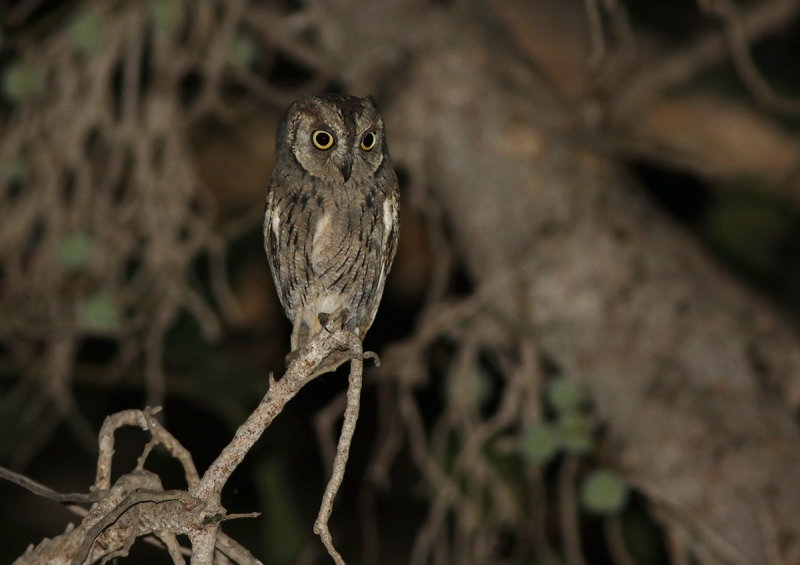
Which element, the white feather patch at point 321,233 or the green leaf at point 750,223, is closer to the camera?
the white feather patch at point 321,233

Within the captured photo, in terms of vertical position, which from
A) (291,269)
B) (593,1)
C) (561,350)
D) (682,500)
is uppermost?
(593,1)

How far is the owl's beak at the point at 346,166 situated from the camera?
2.14m

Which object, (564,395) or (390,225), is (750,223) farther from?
(390,225)

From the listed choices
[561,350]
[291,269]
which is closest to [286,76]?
[561,350]

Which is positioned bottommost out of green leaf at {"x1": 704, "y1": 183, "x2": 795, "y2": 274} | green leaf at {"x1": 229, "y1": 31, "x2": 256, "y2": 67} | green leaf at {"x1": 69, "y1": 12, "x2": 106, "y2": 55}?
green leaf at {"x1": 69, "y1": 12, "x2": 106, "y2": 55}

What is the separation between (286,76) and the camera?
4.87 m

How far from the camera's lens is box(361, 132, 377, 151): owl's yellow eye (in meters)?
2.19

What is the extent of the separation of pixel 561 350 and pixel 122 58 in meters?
2.01

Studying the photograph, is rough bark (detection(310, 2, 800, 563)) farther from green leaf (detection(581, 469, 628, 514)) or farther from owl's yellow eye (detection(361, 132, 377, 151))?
owl's yellow eye (detection(361, 132, 377, 151))

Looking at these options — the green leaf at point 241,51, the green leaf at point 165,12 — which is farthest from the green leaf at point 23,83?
the green leaf at point 241,51

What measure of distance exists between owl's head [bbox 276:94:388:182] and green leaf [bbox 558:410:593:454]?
1042 millimetres

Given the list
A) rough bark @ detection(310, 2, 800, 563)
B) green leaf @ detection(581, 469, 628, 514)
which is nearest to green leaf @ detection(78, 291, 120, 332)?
rough bark @ detection(310, 2, 800, 563)

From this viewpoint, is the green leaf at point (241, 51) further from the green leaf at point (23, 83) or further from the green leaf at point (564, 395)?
the green leaf at point (564, 395)

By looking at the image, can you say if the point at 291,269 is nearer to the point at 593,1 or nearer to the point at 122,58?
the point at 593,1
